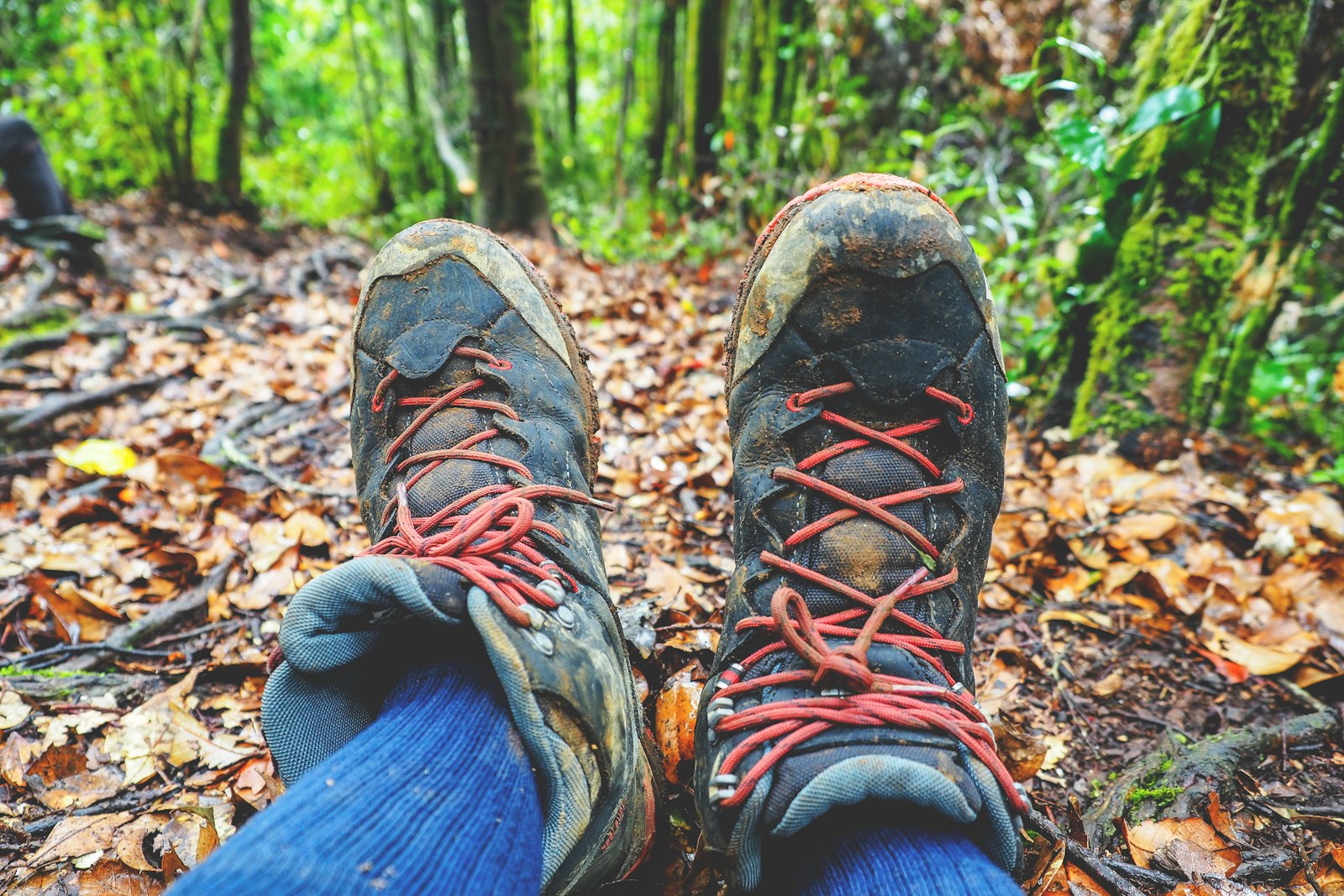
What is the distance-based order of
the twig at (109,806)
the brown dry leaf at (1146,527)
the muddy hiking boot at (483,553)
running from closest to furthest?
the muddy hiking boot at (483,553) → the twig at (109,806) → the brown dry leaf at (1146,527)

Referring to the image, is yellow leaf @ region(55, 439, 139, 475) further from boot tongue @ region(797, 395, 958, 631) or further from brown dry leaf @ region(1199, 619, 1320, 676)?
brown dry leaf @ region(1199, 619, 1320, 676)

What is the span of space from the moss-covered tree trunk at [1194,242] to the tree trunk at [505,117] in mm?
4527

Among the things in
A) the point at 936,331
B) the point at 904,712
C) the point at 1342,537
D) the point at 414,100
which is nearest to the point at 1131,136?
the point at 936,331

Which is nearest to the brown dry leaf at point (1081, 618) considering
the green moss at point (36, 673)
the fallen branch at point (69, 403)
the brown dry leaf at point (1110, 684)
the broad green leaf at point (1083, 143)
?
the brown dry leaf at point (1110, 684)

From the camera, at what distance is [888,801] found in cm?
96

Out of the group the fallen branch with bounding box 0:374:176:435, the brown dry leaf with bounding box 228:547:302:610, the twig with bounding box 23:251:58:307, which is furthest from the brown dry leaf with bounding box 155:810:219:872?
the twig with bounding box 23:251:58:307

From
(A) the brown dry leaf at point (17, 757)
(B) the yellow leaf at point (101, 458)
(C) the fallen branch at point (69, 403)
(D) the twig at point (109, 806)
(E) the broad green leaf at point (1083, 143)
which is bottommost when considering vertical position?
(D) the twig at point (109, 806)

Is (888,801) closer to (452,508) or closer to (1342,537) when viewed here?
(452,508)

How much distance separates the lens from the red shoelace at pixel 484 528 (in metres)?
1.12

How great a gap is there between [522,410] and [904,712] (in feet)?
3.51

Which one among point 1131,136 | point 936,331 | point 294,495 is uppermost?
point 1131,136

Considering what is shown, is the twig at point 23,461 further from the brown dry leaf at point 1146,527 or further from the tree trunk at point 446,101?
the tree trunk at point 446,101

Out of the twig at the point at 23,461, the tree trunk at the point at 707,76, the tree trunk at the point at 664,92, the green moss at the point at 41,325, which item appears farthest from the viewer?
the tree trunk at the point at 664,92

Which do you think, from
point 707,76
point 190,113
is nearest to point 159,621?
point 707,76
